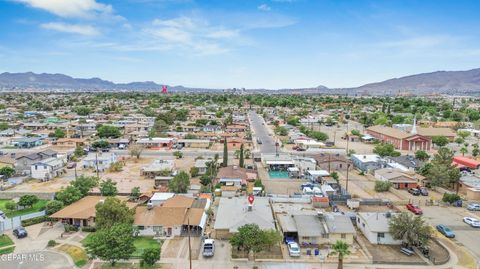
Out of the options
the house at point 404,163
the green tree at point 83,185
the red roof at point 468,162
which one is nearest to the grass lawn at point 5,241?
the green tree at point 83,185

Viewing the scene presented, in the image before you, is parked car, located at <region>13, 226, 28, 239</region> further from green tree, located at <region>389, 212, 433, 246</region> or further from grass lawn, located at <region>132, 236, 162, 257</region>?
green tree, located at <region>389, 212, 433, 246</region>

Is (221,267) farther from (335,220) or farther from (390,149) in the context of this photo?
(390,149)

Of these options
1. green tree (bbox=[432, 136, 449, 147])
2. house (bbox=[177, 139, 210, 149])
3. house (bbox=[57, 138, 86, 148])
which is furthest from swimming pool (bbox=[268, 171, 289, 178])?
house (bbox=[57, 138, 86, 148])

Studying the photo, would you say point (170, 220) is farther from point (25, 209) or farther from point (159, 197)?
point (25, 209)

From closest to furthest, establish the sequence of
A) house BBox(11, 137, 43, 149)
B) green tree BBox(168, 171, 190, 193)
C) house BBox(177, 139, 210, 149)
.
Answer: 1. green tree BBox(168, 171, 190, 193)
2. house BBox(11, 137, 43, 149)
3. house BBox(177, 139, 210, 149)

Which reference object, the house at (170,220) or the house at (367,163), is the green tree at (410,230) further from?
the house at (367,163)

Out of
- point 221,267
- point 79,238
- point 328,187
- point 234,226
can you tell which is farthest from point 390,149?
point 79,238

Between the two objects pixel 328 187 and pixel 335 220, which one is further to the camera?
pixel 328 187
